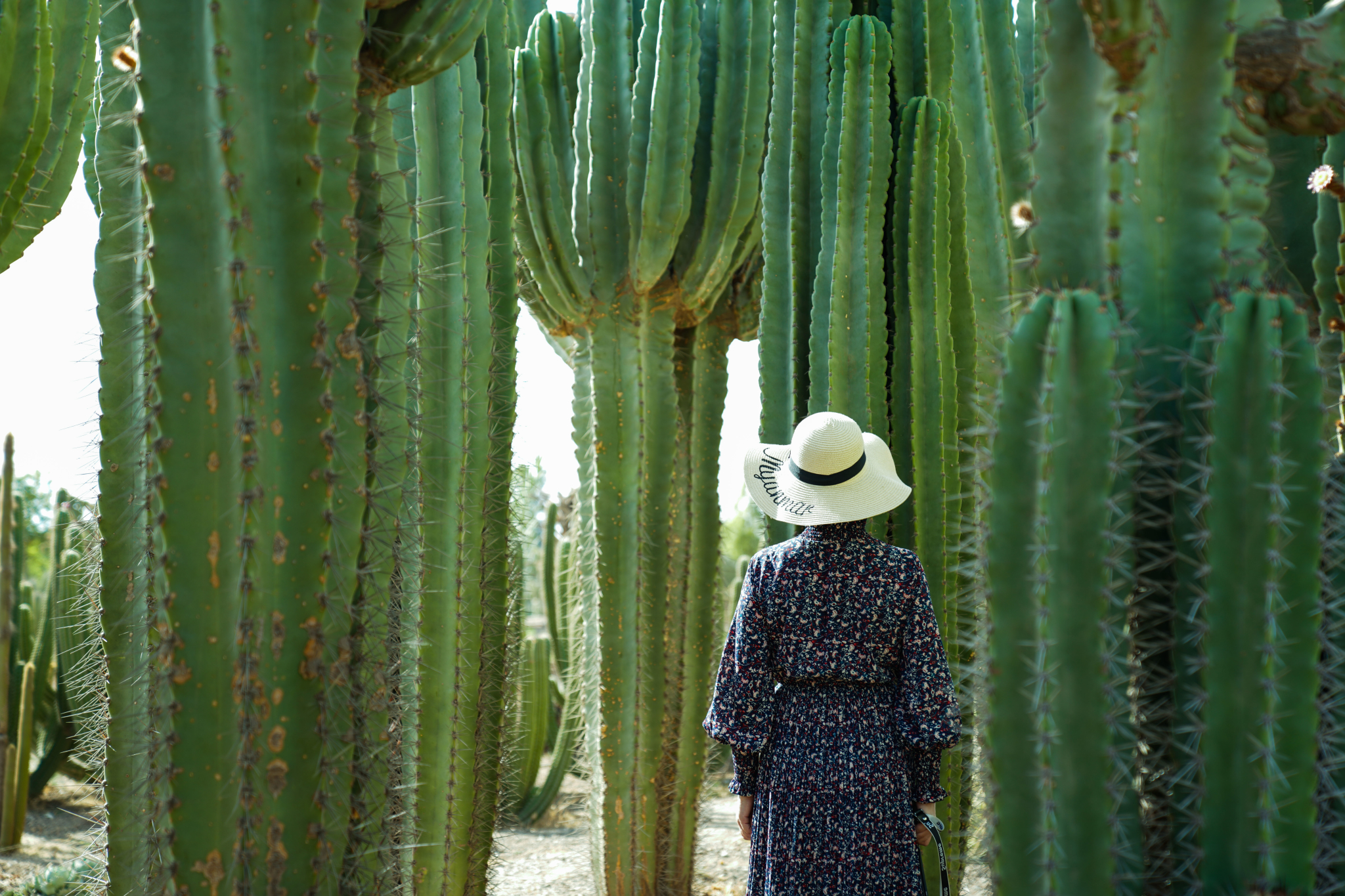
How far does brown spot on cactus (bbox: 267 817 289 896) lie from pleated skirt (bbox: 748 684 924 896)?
1193 millimetres

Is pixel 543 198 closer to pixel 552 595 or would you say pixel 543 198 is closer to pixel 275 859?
pixel 275 859

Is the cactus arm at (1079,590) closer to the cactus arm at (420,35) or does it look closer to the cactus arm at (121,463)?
the cactus arm at (420,35)

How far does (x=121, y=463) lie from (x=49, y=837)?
6724 millimetres

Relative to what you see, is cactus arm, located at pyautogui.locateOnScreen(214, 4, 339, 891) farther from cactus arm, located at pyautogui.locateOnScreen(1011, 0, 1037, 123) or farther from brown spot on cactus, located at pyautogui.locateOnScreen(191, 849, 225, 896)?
cactus arm, located at pyautogui.locateOnScreen(1011, 0, 1037, 123)

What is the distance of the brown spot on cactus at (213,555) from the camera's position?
74.7 inches

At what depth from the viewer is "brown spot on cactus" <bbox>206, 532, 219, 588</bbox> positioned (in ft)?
6.22

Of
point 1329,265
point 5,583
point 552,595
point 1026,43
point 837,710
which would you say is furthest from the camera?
point 552,595

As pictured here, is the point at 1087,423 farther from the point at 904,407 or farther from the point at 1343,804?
the point at 904,407

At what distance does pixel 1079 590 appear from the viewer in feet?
5.58

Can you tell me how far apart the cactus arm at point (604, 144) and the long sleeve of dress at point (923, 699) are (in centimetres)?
287

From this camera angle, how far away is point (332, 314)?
1997mm

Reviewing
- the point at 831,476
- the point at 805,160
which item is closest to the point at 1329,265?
the point at 831,476

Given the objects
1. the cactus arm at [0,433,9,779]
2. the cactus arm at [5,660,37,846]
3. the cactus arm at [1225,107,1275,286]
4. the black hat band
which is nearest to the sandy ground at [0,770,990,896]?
the cactus arm at [5,660,37,846]

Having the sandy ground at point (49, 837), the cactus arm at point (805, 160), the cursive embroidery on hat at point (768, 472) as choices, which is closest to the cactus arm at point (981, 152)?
the cactus arm at point (805, 160)
